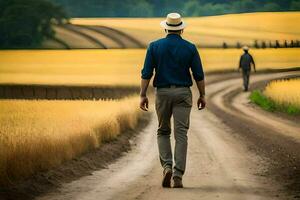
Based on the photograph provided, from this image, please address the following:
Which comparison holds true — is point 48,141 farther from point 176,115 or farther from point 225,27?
point 225,27

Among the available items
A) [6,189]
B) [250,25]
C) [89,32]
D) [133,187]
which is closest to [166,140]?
[133,187]

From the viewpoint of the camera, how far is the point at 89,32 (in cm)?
8156

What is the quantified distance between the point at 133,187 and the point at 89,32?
2821 inches

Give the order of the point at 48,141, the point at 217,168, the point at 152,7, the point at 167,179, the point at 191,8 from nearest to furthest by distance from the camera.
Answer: the point at 167,179, the point at 48,141, the point at 217,168, the point at 191,8, the point at 152,7

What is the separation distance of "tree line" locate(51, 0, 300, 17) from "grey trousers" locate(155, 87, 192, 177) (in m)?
75.9

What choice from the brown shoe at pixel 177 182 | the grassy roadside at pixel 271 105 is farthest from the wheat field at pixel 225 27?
the brown shoe at pixel 177 182

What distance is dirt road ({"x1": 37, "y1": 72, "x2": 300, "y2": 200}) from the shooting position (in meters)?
10.0

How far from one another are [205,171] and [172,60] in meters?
2.35

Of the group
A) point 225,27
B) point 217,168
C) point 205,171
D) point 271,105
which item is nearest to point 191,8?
point 225,27

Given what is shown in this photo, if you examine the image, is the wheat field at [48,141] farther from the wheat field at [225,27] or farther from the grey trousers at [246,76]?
the wheat field at [225,27]

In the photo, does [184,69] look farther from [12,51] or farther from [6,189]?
[12,51]

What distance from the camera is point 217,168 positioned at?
13.0 metres

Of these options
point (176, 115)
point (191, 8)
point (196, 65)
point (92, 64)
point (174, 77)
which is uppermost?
point (191, 8)

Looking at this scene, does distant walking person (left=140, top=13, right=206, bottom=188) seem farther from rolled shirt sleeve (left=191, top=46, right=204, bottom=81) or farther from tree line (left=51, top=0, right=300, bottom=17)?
tree line (left=51, top=0, right=300, bottom=17)
